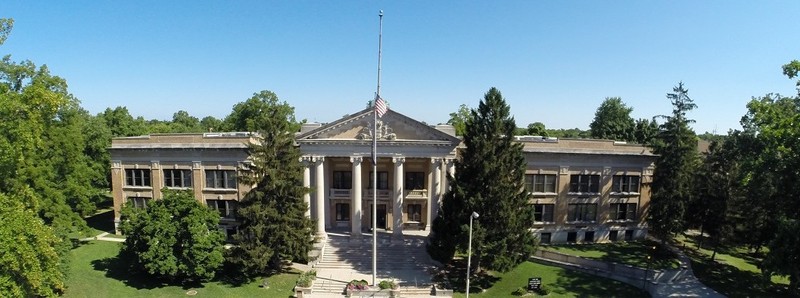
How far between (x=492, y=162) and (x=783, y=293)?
22.4 m

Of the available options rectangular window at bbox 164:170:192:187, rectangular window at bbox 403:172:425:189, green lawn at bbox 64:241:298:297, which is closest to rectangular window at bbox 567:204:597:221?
rectangular window at bbox 403:172:425:189

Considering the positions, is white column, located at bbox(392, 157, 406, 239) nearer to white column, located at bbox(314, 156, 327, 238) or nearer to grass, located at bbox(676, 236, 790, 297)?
white column, located at bbox(314, 156, 327, 238)

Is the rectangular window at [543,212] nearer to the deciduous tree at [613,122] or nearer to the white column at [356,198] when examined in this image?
the white column at [356,198]

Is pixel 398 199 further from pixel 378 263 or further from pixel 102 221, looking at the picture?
pixel 102 221

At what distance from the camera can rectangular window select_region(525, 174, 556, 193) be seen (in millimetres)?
38000

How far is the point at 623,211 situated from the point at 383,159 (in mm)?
23894

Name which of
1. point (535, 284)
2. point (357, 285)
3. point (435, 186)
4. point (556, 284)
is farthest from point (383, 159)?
point (556, 284)

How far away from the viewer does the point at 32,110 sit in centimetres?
2330

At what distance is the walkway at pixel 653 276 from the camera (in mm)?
29406

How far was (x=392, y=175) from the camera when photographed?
3900 centimetres

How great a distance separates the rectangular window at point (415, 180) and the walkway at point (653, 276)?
12776 millimetres

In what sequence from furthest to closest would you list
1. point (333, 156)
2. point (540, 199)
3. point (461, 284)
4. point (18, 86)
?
point (540, 199) → point (333, 156) → point (461, 284) → point (18, 86)

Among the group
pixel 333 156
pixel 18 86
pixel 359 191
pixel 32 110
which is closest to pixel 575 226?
pixel 359 191

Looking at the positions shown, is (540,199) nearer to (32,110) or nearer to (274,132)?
(274,132)
